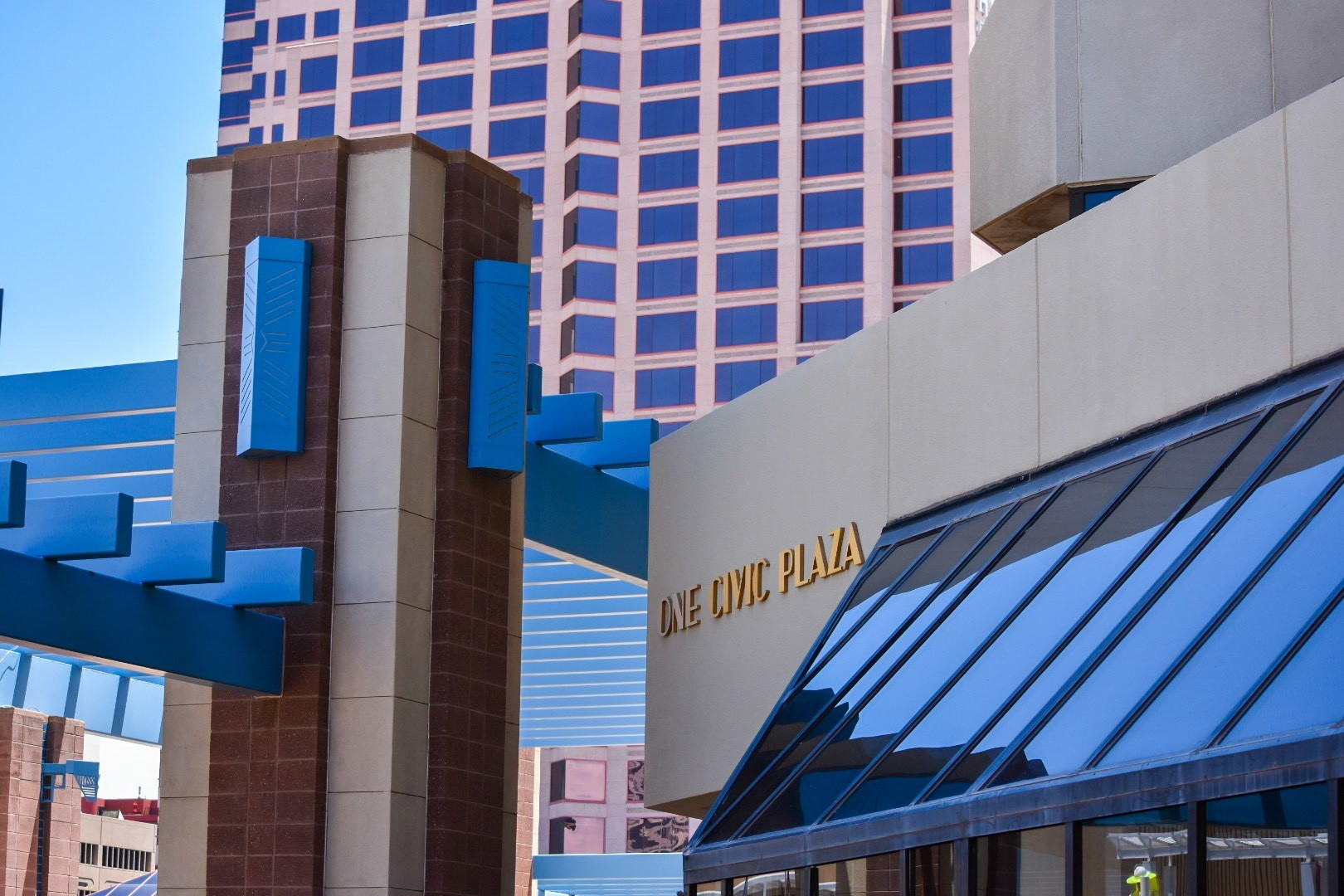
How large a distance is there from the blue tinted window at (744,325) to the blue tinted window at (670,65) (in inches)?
475

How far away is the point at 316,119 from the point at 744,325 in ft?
85.3

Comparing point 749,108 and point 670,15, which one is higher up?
point 670,15

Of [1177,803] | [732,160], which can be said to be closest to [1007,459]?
[1177,803]

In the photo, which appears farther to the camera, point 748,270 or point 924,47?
point 924,47

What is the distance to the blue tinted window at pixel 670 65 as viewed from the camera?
88.8 metres

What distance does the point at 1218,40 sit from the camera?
1677 centimetres

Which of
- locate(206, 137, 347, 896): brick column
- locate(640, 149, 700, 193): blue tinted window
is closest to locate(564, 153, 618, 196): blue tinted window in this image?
locate(640, 149, 700, 193): blue tinted window

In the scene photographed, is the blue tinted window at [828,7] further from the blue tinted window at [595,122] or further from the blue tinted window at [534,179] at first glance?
the blue tinted window at [534,179]

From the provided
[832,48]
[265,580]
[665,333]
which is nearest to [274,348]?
[265,580]

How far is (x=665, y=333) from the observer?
279ft

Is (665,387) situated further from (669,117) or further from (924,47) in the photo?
(924,47)

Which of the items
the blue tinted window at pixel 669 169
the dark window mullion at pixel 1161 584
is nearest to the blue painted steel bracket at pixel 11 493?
the dark window mullion at pixel 1161 584

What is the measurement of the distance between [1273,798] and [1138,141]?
9544mm

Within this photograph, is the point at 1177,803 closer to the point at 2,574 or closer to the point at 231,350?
the point at 2,574
